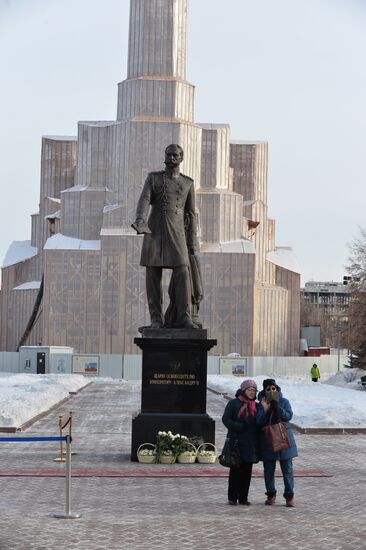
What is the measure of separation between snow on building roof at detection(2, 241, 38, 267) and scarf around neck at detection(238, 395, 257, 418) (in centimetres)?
8462

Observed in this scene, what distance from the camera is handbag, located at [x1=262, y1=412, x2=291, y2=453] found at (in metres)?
12.6

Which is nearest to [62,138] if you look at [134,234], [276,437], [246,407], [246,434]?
[134,234]

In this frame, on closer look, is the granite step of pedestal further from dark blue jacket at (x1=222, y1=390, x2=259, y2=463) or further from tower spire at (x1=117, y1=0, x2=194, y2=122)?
tower spire at (x1=117, y1=0, x2=194, y2=122)

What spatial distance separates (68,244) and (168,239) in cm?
6739

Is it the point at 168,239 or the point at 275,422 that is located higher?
the point at 168,239

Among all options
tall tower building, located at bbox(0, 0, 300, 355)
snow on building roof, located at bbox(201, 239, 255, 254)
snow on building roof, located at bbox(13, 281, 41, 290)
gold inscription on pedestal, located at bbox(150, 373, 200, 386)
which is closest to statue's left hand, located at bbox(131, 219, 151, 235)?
gold inscription on pedestal, located at bbox(150, 373, 200, 386)

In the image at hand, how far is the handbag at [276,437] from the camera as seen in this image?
12.6 meters

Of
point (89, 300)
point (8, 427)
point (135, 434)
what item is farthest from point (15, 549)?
point (89, 300)

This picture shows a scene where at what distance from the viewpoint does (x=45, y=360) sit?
6894 centimetres

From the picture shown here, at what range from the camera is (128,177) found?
86062 mm

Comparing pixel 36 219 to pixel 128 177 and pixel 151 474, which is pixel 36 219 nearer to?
pixel 128 177

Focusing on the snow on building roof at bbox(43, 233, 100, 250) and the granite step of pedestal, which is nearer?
the granite step of pedestal

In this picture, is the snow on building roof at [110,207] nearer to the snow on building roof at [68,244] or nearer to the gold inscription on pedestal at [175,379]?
the snow on building roof at [68,244]

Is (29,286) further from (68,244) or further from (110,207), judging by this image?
(110,207)
